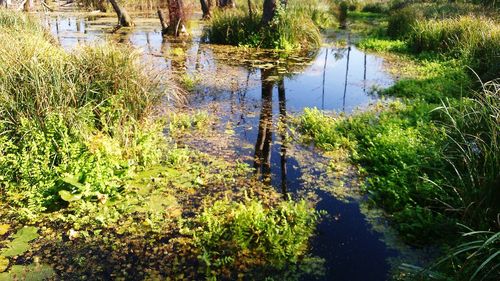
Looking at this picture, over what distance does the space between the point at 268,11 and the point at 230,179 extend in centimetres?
791

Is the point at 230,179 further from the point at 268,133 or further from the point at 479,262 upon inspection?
the point at 479,262

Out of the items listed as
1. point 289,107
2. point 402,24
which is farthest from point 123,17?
point 289,107

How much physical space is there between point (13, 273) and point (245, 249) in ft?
5.22

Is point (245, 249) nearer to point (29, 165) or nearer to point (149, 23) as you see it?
point (29, 165)

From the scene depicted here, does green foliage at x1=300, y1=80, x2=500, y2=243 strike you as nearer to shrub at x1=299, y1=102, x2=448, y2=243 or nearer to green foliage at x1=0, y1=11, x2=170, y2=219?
shrub at x1=299, y1=102, x2=448, y2=243

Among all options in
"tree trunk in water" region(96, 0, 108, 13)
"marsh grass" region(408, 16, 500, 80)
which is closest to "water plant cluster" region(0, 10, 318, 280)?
"marsh grass" region(408, 16, 500, 80)

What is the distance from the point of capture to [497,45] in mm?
7184

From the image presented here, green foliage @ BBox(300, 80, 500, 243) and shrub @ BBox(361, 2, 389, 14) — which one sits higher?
shrub @ BBox(361, 2, 389, 14)

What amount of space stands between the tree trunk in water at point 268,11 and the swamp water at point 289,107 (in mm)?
1095

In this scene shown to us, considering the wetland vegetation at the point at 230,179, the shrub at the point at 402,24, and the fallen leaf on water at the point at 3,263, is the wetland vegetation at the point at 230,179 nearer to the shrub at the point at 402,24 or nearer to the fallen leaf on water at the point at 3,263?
the fallen leaf on water at the point at 3,263

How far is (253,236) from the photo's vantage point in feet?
10.2

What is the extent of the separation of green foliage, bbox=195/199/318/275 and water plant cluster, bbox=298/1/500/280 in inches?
32.2

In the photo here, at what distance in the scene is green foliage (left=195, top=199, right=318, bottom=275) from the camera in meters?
2.93

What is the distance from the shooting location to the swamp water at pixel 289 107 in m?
3.21
